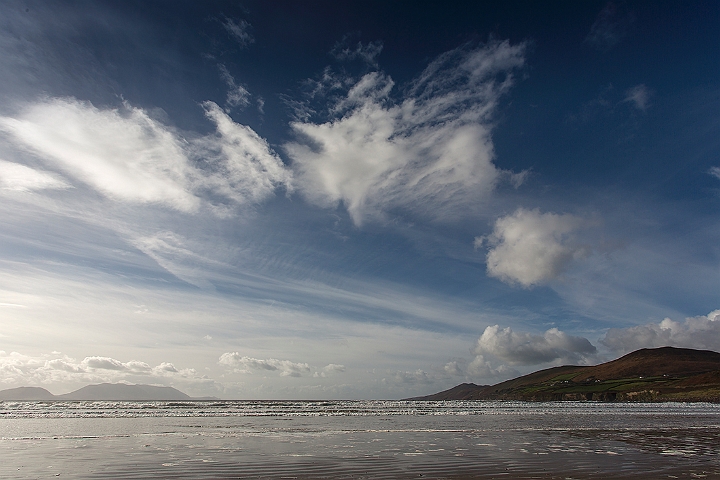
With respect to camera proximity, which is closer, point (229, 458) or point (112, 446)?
point (229, 458)

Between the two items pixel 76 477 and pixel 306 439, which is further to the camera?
pixel 306 439

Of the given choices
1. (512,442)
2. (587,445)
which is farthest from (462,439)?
(587,445)

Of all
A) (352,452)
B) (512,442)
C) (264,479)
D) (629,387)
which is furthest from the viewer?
(629,387)

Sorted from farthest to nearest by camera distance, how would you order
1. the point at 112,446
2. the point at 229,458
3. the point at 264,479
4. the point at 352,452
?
the point at 112,446
the point at 352,452
the point at 229,458
the point at 264,479

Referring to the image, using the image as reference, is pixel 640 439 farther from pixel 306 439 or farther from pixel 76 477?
pixel 76 477

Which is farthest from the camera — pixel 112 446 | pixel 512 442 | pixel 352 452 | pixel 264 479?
pixel 512 442

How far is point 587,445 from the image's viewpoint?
83.5ft

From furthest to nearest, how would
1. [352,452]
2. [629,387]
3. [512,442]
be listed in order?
[629,387], [512,442], [352,452]

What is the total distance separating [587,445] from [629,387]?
193052 millimetres

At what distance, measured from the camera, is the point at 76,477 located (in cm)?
1634

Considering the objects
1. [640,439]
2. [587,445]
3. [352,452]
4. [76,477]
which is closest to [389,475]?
[352,452]

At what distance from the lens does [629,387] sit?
17850 cm

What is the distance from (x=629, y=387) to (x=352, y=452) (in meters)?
204

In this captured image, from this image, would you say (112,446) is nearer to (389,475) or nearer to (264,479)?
(264,479)
